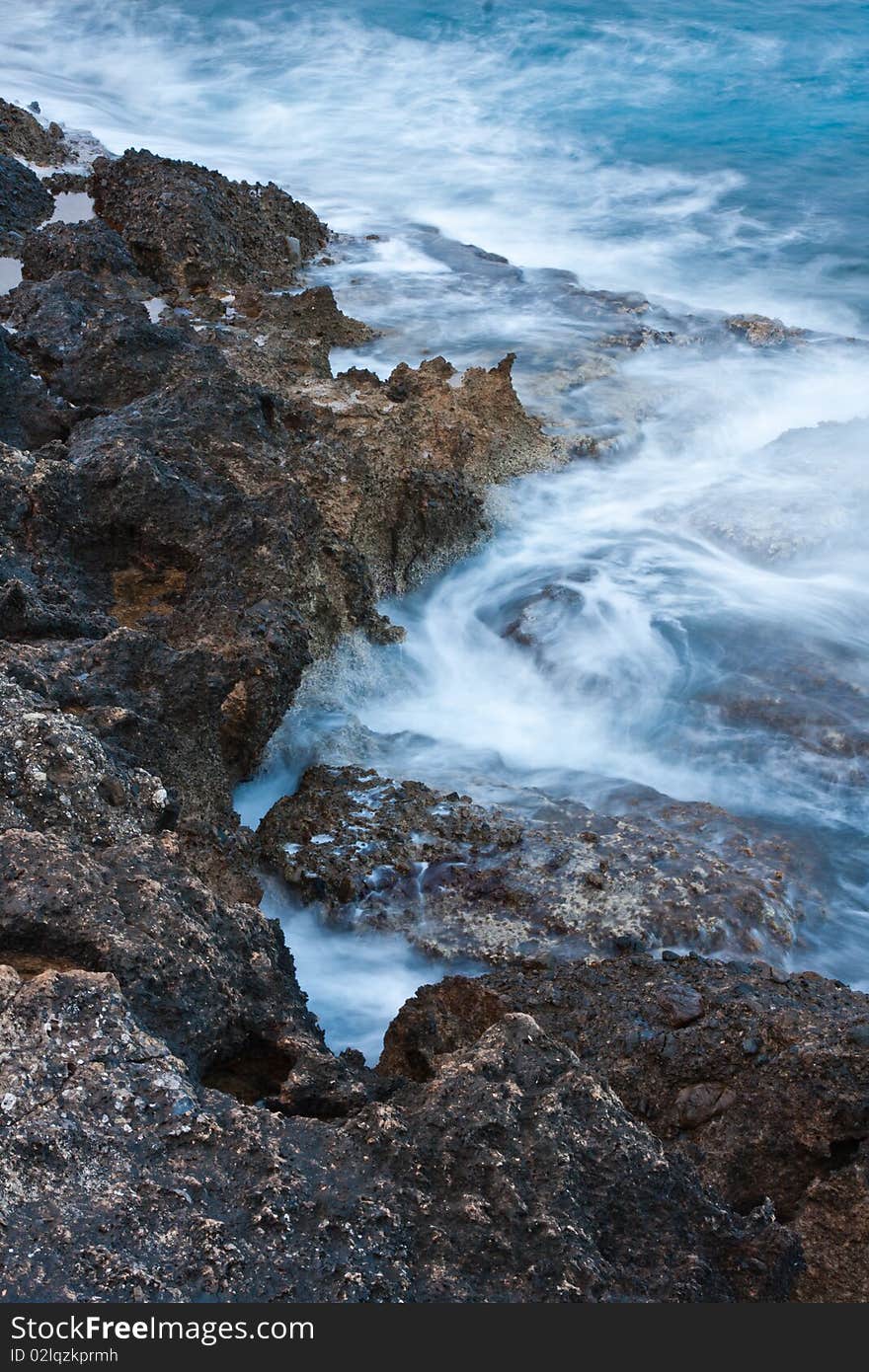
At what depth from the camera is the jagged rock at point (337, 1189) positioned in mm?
2098

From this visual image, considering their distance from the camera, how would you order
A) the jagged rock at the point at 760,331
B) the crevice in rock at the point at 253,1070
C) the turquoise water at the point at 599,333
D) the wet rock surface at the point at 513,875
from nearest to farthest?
the crevice in rock at the point at 253,1070 → the wet rock surface at the point at 513,875 → the turquoise water at the point at 599,333 → the jagged rock at the point at 760,331

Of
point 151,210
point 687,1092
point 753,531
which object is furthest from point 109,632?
point 151,210

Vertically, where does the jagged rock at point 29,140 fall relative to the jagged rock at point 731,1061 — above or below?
above

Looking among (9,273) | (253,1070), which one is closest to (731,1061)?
(253,1070)

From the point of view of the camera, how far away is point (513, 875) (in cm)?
465

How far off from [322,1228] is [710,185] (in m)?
16.0

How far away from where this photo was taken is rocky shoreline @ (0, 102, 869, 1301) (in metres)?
2.23

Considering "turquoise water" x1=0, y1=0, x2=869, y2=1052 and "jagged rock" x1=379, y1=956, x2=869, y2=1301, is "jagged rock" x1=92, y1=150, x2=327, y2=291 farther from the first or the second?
"jagged rock" x1=379, y1=956, x2=869, y2=1301

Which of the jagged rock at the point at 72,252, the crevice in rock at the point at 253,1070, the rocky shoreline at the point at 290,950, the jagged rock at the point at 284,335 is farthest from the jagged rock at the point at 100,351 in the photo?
the crevice in rock at the point at 253,1070

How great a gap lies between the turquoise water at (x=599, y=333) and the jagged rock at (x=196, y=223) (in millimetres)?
663

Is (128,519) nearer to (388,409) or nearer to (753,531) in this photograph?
(388,409)

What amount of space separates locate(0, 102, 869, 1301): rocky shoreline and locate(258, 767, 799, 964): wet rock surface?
0.01m

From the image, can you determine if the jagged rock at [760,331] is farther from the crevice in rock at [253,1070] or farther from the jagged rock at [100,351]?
the crevice in rock at [253,1070]

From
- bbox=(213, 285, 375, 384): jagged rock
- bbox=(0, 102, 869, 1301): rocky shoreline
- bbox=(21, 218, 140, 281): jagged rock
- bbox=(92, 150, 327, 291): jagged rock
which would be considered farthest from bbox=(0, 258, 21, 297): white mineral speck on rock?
bbox=(213, 285, 375, 384): jagged rock
